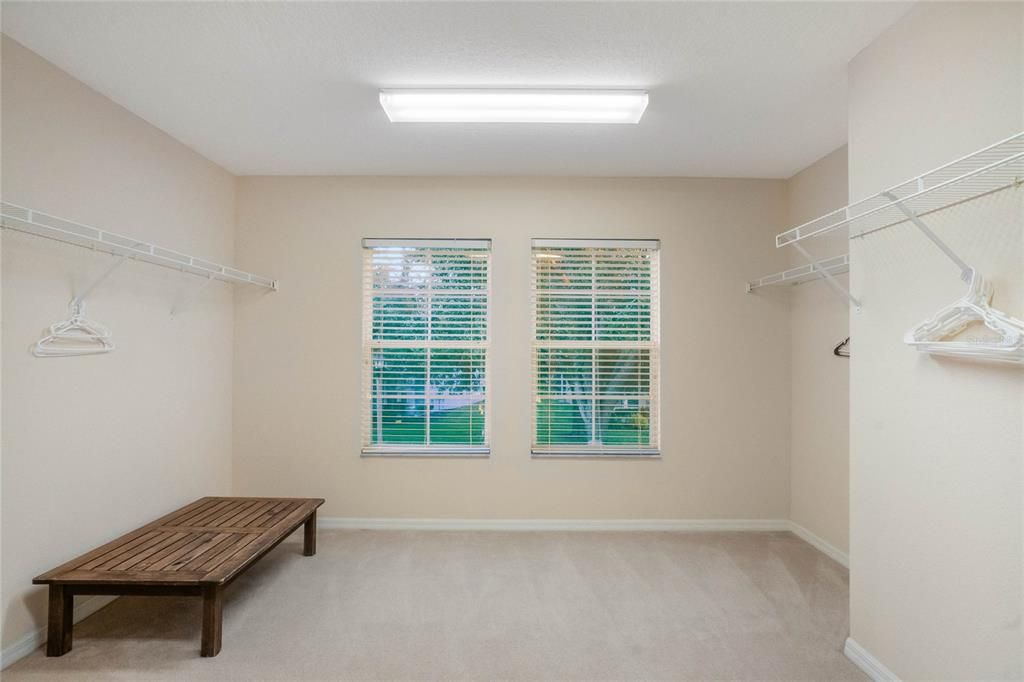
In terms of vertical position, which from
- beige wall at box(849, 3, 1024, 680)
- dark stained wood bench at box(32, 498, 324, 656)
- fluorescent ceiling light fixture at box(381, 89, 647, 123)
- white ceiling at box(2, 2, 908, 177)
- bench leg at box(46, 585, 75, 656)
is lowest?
bench leg at box(46, 585, 75, 656)

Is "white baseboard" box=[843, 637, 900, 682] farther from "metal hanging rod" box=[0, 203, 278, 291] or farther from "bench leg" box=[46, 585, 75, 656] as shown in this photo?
"metal hanging rod" box=[0, 203, 278, 291]

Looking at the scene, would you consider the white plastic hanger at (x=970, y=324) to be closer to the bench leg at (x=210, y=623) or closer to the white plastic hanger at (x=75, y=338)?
the bench leg at (x=210, y=623)

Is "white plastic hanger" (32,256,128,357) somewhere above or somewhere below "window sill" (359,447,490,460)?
above

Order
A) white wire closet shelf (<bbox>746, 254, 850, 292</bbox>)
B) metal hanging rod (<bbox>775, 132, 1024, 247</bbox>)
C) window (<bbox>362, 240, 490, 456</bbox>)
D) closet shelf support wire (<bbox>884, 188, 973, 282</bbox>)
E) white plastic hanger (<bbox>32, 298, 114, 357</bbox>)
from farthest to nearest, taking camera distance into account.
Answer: window (<bbox>362, 240, 490, 456</bbox>) → white wire closet shelf (<bbox>746, 254, 850, 292</bbox>) → white plastic hanger (<bbox>32, 298, 114, 357</bbox>) → closet shelf support wire (<bbox>884, 188, 973, 282</bbox>) → metal hanging rod (<bbox>775, 132, 1024, 247</bbox>)

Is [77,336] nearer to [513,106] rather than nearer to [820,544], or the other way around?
[513,106]

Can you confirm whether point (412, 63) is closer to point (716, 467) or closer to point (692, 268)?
point (692, 268)

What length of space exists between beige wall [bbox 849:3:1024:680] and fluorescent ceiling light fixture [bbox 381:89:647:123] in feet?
3.41

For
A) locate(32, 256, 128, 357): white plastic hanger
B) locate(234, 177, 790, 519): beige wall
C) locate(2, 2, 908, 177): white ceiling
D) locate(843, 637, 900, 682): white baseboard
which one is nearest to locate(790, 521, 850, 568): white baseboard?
locate(234, 177, 790, 519): beige wall

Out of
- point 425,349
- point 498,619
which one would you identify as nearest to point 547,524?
point 498,619

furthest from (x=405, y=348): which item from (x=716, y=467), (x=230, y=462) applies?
(x=716, y=467)

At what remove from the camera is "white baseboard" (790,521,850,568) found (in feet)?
9.91

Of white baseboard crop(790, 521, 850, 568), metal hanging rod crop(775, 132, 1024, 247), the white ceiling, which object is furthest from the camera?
white baseboard crop(790, 521, 850, 568)

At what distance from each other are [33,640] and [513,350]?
2.98 metres

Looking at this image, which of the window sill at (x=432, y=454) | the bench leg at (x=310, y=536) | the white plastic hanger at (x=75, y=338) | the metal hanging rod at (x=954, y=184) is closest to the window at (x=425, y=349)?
the window sill at (x=432, y=454)
